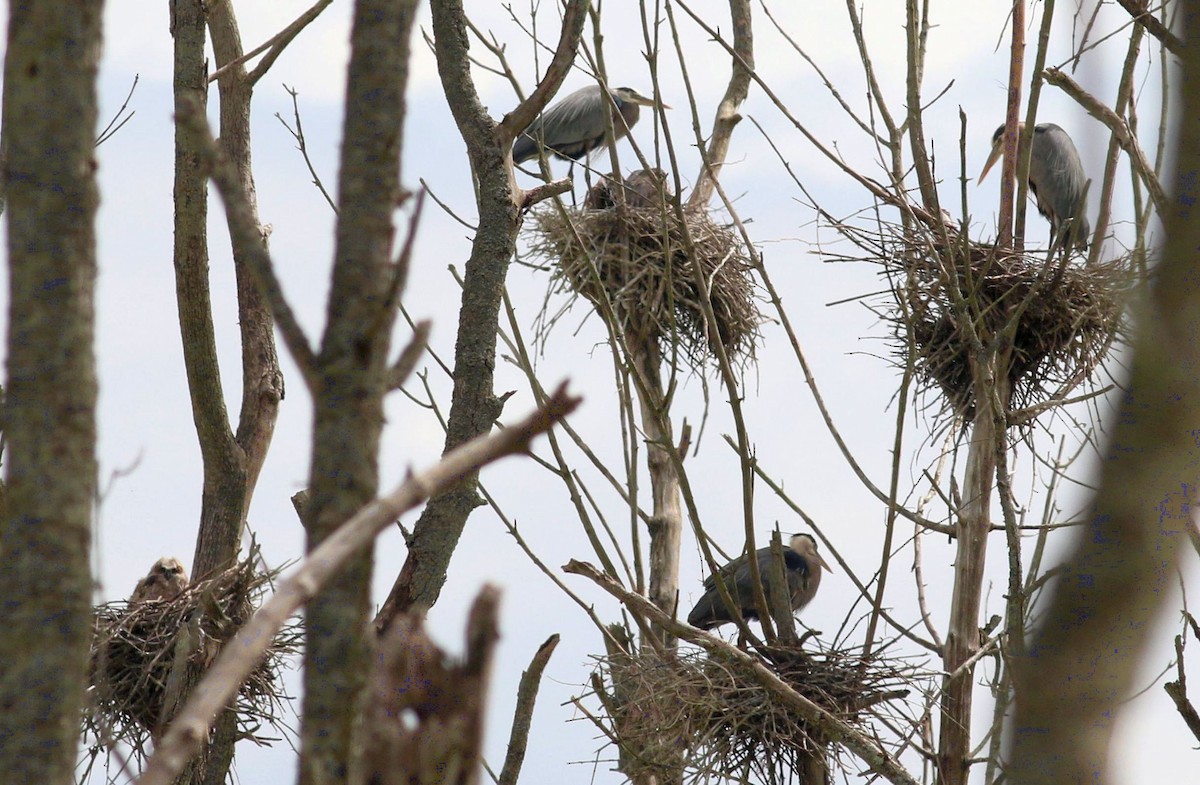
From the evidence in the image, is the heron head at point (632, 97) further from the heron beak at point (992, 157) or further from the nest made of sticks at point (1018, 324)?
the nest made of sticks at point (1018, 324)

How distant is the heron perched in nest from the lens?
5.04m

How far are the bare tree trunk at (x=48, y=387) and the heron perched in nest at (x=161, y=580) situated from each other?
13.7 feet

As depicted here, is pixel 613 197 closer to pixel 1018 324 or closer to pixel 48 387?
pixel 1018 324

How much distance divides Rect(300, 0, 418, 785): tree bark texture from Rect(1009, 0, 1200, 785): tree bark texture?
48 centimetres

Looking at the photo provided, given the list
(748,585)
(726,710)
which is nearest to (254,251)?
(726,710)

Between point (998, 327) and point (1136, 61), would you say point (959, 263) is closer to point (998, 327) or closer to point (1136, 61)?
point (998, 327)

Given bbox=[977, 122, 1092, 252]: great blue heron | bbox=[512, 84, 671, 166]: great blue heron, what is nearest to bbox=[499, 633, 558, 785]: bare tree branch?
bbox=[977, 122, 1092, 252]: great blue heron

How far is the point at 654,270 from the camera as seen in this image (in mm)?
6004

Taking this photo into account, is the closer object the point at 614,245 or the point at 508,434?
the point at 508,434

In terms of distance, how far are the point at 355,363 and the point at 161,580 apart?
4.51 metres

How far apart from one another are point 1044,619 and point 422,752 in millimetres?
414

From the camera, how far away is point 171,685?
11.6ft

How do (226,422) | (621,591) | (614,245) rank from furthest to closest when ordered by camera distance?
1. (614,245)
2. (226,422)
3. (621,591)

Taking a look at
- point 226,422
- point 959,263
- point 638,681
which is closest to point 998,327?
point 959,263
